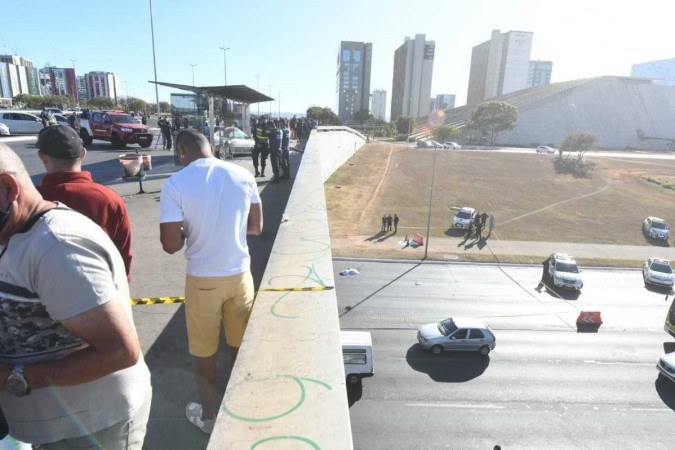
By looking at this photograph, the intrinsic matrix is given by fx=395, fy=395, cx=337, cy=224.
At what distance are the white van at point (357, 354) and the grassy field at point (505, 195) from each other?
1735 cm

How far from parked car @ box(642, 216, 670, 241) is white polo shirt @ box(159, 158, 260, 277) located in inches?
1679

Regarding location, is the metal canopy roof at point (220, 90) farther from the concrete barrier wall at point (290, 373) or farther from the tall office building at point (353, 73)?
the tall office building at point (353, 73)

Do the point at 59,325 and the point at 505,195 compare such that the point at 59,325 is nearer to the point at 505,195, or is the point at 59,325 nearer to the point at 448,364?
the point at 448,364

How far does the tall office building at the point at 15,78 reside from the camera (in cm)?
14025

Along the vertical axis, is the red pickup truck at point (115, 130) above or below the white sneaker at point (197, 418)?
above

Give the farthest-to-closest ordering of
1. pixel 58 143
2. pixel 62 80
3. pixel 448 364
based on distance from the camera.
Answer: pixel 62 80
pixel 448 364
pixel 58 143

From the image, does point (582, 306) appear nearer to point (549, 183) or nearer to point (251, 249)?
point (251, 249)

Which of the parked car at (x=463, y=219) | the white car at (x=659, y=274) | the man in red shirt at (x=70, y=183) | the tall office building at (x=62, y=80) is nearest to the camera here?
the man in red shirt at (x=70, y=183)

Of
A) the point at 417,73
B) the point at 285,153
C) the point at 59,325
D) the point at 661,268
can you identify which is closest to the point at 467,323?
the point at 285,153

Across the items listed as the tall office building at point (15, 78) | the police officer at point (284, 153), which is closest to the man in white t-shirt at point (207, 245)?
the police officer at point (284, 153)

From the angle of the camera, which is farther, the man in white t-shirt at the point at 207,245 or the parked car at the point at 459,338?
the parked car at the point at 459,338

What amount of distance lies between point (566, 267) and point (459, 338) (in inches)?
479

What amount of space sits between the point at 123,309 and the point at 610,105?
127964 millimetres

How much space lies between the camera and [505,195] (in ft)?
145
